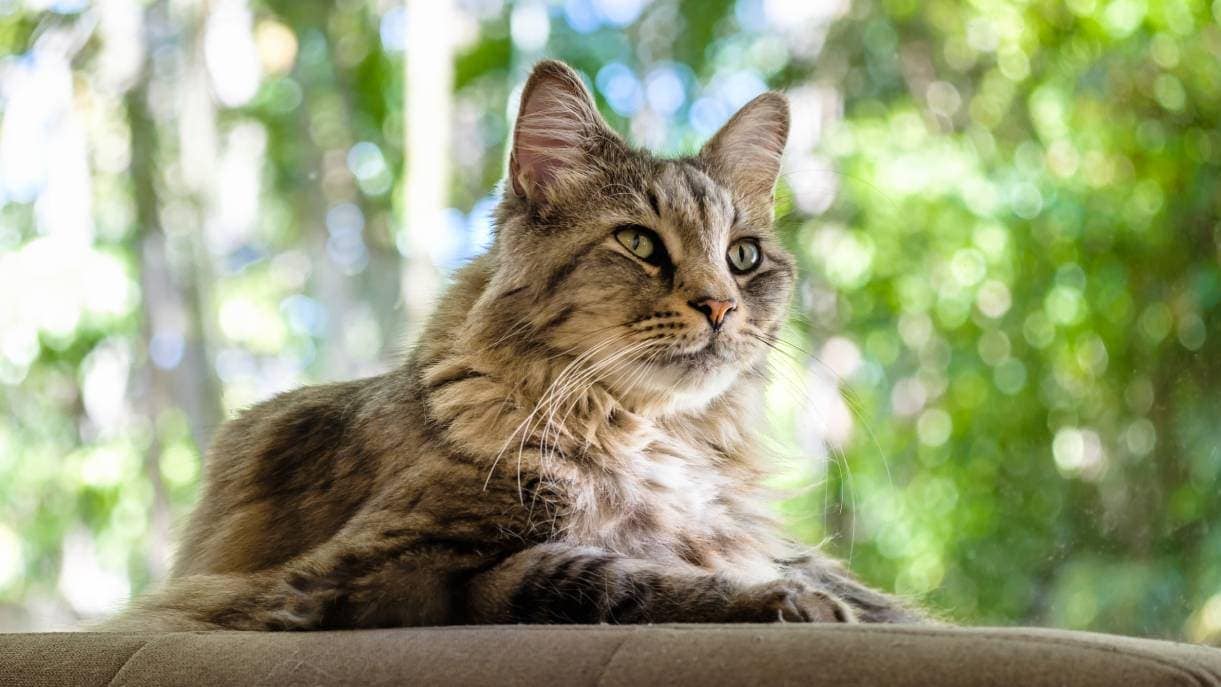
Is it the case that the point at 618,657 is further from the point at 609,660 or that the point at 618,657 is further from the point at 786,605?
the point at 786,605

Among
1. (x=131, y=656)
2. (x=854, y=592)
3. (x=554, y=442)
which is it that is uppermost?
(x=554, y=442)

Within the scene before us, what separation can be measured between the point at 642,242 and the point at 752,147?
35 cm

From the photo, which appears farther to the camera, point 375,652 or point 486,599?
point 486,599

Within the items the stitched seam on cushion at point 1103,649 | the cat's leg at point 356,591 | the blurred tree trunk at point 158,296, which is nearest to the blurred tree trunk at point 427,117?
the blurred tree trunk at point 158,296

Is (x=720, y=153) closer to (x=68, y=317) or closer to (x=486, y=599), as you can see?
(x=486, y=599)

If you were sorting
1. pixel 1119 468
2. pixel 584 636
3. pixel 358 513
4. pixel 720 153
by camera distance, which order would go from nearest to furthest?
pixel 584 636, pixel 358 513, pixel 720 153, pixel 1119 468

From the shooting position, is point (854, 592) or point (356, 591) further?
point (854, 592)

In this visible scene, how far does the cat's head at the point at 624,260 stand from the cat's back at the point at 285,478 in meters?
0.26

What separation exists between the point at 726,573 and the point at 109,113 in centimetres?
348

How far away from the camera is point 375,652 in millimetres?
1134

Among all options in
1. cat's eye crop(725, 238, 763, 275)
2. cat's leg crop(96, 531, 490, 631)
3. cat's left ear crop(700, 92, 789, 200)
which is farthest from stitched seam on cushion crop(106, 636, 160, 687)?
cat's left ear crop(700, 92, 789, 200)

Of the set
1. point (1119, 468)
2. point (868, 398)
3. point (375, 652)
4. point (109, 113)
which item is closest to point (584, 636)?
point (375, 652)

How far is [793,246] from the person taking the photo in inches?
83.9

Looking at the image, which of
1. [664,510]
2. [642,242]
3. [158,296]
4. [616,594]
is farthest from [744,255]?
[158,296]
